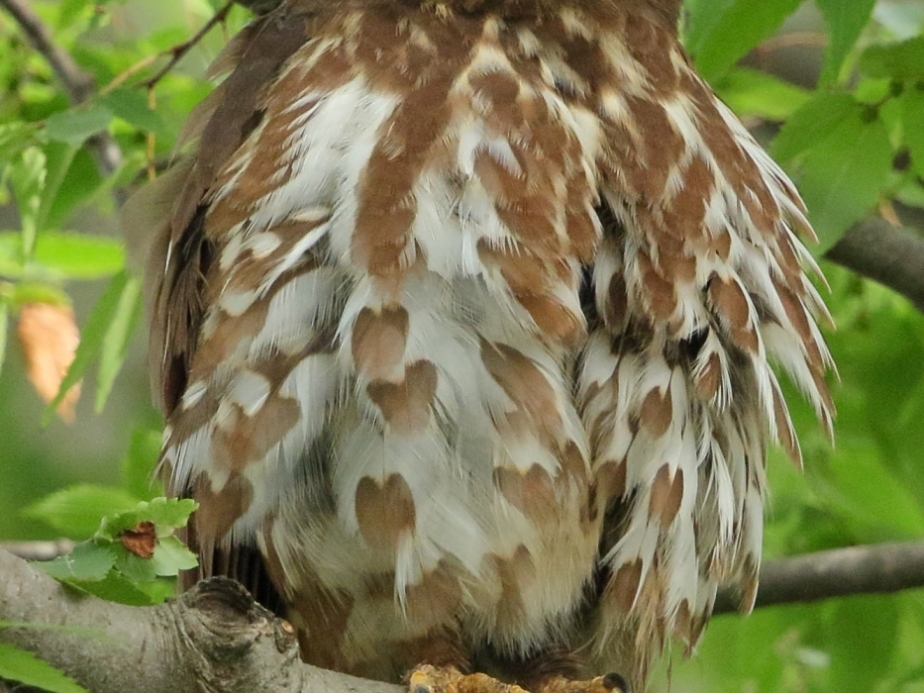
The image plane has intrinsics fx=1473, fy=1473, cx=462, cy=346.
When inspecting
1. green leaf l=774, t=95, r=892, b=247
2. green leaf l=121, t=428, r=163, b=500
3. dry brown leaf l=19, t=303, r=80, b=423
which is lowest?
green leaf l=121, t=428, r=163, b=500

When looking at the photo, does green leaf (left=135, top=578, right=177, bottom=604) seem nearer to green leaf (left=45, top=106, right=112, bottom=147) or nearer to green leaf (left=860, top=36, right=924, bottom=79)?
green leaf (left=45, top=106, right=112, bottom=147)

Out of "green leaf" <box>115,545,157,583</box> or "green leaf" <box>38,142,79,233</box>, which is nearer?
"green leaf" <box>115,545,157,583</box>

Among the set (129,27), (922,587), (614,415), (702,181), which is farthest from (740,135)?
(129,27)

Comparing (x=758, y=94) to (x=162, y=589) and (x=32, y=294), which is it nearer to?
(x=32, y=294)

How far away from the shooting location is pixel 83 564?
182 cm

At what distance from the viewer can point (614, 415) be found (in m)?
2.60

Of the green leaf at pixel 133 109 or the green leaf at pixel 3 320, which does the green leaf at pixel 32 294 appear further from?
the green leaf at pixel 133 109

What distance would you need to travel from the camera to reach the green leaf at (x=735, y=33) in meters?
2.84

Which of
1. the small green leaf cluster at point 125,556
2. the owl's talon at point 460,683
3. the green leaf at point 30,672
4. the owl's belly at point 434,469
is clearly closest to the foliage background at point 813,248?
Result: the owl's belly at point 434,469

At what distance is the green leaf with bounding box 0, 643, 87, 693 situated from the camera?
1.59 metres

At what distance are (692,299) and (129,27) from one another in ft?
9.13

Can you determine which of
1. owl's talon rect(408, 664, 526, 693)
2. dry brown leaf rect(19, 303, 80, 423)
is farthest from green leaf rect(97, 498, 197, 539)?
dry brown leaf rect(19, 303, 80, 423)

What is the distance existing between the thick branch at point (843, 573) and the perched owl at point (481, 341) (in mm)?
493

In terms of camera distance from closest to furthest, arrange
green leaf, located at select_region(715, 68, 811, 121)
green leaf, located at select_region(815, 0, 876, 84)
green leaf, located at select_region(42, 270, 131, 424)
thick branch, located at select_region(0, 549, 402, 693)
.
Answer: thick branch, located at select_region(0, 549, 402, 693) → green leaf, located at select_region(815, 0, 876, 84) → green leaf, located at select_region(42, 270, 131, 424) → green leaf, located at select_region(715, 68, 811, 121)
